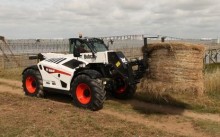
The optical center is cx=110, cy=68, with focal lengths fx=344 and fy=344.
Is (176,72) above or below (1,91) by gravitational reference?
above

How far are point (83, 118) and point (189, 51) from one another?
144 inches

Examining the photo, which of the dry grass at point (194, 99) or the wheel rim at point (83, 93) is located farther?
the dry grass at point (194, 99)

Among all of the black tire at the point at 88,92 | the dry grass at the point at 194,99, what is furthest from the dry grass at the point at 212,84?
the black tire at the point at 88,92

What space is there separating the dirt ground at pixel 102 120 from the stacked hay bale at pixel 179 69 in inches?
41.1

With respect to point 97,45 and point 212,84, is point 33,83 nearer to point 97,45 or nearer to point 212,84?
point 97,45

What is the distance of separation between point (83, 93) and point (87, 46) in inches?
69.4

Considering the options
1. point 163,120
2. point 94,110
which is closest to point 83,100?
point 94,110

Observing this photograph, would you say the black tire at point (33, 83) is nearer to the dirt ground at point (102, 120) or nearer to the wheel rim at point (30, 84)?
the wheel rim at point (30, 84)

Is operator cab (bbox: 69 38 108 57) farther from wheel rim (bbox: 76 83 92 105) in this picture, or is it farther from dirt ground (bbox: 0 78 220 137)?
dirt ground (bbox: 0 78 220 137)

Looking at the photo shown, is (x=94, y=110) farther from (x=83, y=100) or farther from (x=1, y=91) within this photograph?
(x=1, y=91)

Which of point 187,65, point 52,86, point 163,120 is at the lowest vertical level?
point 163,120

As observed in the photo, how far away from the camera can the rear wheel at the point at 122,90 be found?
13094 mm

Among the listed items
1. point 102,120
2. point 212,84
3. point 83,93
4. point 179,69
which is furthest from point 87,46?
point 212,84

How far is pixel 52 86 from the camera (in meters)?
12.6
